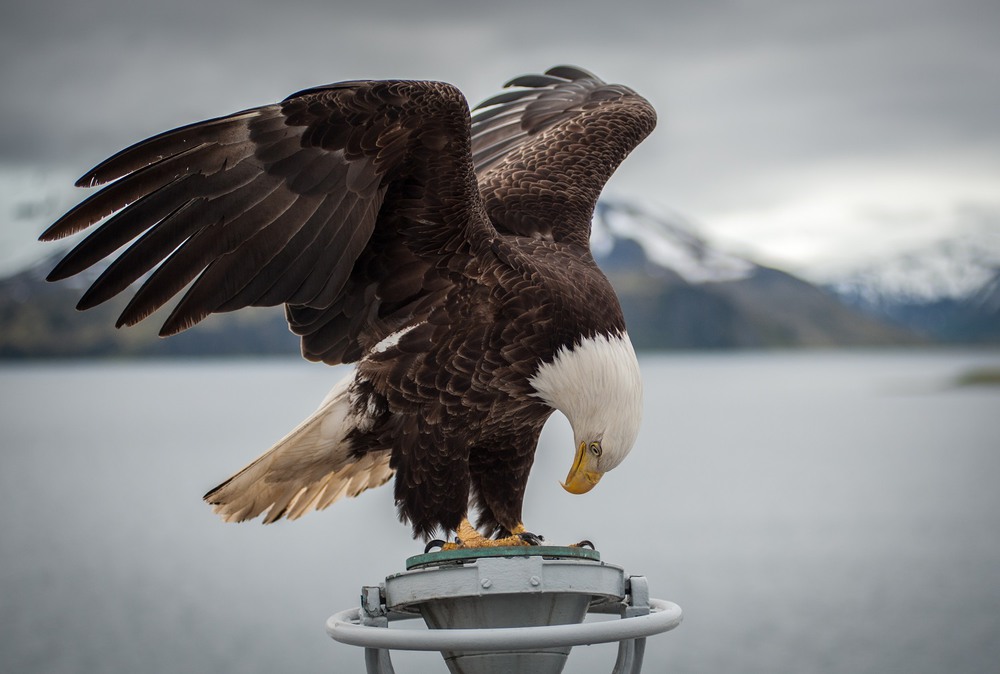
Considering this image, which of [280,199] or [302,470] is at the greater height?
[280,199]

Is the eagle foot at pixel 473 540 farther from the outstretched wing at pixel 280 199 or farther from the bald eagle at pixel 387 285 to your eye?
the outstretched wing at pixel 280 199

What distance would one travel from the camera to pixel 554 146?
17.7ft

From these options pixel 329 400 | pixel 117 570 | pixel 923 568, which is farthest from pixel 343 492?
pixel 923 568

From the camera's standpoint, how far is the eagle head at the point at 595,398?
12.7ft

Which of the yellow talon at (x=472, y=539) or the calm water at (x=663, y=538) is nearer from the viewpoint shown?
the yellow talon at (x=472, y=539)

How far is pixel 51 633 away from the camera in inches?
1091

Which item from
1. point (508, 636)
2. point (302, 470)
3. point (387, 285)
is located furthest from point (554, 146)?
point (508, 636)

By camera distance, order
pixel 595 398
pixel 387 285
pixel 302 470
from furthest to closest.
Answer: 1. pixel 302 470
2. pixel 387 285
3. pixel 595 398

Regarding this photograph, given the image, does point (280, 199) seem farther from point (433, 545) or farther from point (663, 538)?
point (663, 538)

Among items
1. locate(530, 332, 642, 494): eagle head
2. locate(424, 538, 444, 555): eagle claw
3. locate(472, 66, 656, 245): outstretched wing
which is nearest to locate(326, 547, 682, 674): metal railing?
locate(424, 538, 444, 555): eagle claw

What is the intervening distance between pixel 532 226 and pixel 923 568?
97.7ft

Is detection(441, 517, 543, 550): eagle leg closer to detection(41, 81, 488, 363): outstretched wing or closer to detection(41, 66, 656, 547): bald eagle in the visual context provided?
detection(41, 66, 656, 547): bald eagle

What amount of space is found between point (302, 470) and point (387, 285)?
837mm

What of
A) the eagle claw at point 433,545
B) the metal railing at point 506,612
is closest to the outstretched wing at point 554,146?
the eagle claw at point 433,545
